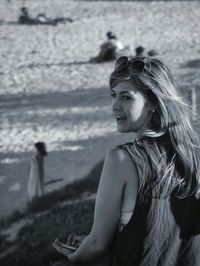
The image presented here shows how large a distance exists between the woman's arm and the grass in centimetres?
318

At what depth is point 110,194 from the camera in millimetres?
1612

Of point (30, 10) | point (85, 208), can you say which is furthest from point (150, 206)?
point (30, 10)

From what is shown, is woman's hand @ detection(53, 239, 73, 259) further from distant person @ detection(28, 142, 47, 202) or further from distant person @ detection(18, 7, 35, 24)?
distant person @ detection(18, 7, 35, 24)

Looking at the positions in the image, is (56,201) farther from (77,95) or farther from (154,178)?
(154,178)

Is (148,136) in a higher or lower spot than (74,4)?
lower

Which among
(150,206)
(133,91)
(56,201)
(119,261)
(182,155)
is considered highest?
(133,91)

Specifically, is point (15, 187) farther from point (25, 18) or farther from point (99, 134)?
point (25, 18)

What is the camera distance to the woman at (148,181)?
163 cm

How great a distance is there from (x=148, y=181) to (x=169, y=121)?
0.66 ft

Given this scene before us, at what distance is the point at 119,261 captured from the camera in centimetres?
170

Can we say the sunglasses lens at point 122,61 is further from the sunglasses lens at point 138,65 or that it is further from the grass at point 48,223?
the grass at point 48,223

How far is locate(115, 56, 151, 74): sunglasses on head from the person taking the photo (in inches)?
67.2

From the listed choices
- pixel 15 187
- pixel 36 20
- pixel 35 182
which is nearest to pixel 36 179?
pixel 35 182

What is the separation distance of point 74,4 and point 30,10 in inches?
76.0
